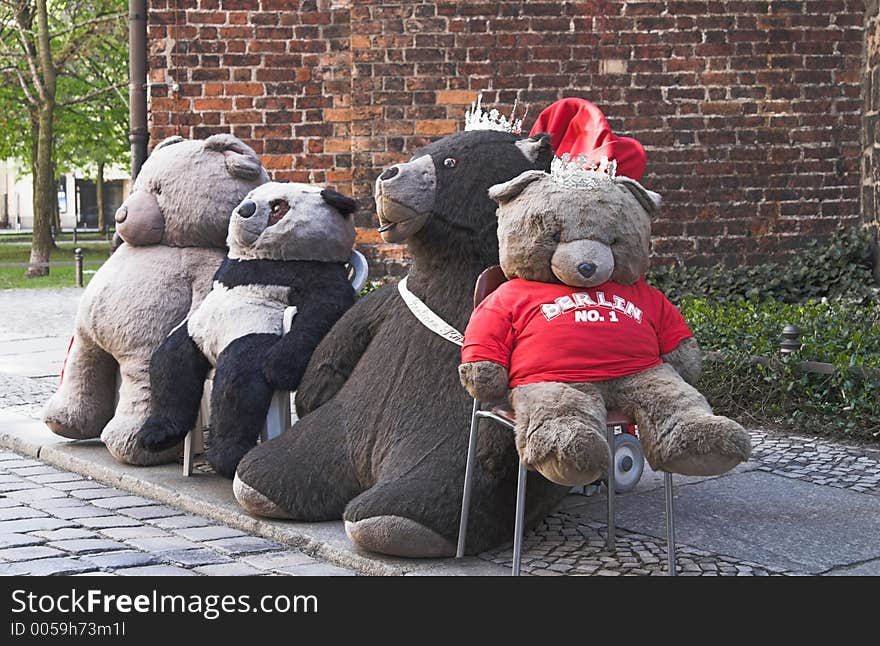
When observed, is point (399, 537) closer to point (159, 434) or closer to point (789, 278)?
point (159, 434)

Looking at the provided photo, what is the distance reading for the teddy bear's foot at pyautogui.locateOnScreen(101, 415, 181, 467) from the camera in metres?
5.74

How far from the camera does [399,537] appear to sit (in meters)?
4.14

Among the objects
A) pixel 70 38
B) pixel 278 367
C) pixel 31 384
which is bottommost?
pixel 31 384

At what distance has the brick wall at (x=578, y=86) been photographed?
31.8ft

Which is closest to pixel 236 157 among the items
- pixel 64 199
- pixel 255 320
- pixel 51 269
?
pixel 255 320

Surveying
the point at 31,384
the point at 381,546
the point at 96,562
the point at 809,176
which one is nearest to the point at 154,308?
the point at 96,562

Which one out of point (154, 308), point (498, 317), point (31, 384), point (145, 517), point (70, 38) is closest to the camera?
point (498, 317)

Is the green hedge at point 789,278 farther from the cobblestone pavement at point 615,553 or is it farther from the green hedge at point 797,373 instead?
the cobblestone pavement at point 615,553

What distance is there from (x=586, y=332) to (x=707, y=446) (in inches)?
22.5

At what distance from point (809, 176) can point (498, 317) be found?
21.8 feet

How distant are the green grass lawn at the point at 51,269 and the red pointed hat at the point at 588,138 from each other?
1747cm

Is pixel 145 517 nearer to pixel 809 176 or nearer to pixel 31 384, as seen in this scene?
pixel 31 384

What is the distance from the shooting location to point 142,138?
10.3 meters

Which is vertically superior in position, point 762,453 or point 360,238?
point 360,238
